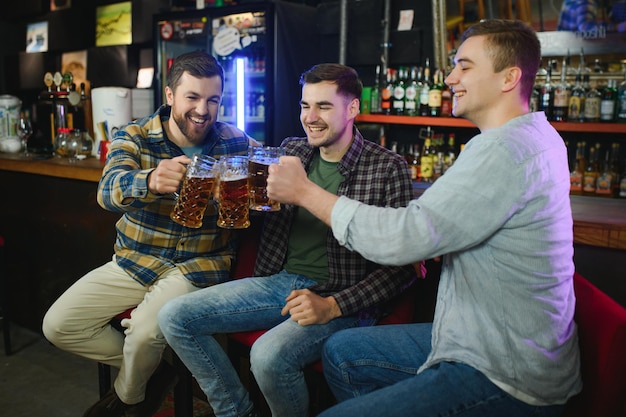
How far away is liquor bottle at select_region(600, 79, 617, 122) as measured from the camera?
346 centimetres

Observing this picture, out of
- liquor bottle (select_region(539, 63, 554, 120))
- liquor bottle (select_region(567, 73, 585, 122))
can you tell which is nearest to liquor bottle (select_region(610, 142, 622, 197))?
liquor bottle (select_region(567, 73, 585, 122))

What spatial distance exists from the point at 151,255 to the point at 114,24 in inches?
177

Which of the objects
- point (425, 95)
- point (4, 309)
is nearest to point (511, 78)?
point (425, 95)

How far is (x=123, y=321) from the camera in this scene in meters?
2.16

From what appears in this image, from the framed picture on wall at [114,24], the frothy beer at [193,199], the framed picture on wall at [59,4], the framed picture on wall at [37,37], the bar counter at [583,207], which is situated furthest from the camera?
the framed picture on wall at [37,37]

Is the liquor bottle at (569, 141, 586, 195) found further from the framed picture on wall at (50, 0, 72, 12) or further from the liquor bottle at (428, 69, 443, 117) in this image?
the framed picture on wall at (50, 0, 72, 12)

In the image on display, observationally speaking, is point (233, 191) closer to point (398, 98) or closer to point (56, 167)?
point (56, 167)

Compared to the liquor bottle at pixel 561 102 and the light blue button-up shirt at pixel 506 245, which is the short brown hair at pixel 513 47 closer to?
the light blue button-up shirt at pixel 506 245

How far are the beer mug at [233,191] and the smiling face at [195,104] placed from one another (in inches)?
21.6

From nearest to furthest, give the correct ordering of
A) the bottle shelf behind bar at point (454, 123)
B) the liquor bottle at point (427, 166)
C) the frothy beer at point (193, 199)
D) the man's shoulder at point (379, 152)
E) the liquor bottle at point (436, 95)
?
the frothy beer at point (193, 199) → the man's shoulder at point (379, 152) → the bottle shelf behind bar at point (454, 123) → the liquor bottle at point (436, 95) → the liquor bottle at point (427, 166)

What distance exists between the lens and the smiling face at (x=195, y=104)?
228 cm

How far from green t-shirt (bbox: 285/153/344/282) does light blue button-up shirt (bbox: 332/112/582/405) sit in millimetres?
692

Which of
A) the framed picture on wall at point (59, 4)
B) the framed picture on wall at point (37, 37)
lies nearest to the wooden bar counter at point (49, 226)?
the framed picture on wall at point (59, 4)

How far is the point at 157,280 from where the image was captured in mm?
2322
